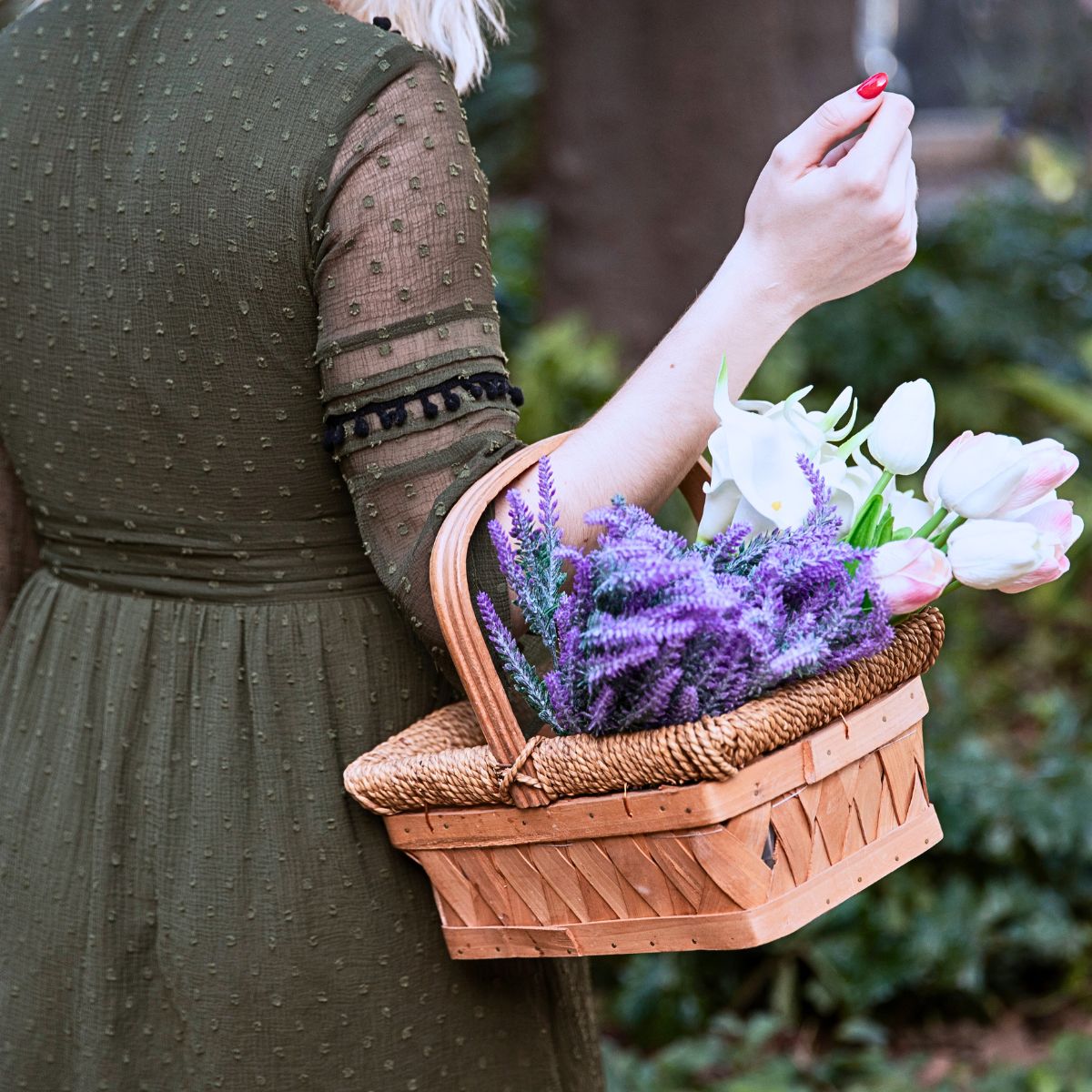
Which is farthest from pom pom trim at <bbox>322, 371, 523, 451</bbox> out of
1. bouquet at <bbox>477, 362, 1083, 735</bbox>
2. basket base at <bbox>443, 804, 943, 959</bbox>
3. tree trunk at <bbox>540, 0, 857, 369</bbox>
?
tree trunk at <bbox>540, 0, 857, 369</bbox>

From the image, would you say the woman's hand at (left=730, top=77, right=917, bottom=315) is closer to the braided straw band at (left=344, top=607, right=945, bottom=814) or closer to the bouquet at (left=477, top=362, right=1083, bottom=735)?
the bouquet at (left=477, top=362, right=1083, bottom=735)

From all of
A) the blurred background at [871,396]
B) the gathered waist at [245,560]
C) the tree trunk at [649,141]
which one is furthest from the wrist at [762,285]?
Result: the tree trunk at [649,141]

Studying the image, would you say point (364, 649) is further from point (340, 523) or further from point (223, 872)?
point (223, 872)

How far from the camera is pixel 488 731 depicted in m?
1.12

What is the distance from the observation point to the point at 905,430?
1.14 m

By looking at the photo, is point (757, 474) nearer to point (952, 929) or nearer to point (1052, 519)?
point (1052, 519)

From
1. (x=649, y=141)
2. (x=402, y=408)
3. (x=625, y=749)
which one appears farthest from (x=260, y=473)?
(x=649, y=141)

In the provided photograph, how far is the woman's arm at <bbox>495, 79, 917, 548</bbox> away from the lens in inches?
44.8

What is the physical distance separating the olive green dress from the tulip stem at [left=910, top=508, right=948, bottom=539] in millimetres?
360

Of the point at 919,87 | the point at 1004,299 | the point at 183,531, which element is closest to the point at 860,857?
the point at 183,531

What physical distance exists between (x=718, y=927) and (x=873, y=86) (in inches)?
27.8

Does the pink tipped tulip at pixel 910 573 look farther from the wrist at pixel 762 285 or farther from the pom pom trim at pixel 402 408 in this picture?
the pom pom trim at pixel 402 408

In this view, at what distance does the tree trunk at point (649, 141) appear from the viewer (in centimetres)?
459

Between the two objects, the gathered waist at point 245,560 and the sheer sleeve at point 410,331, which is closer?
the sheer sleeve at point 410,331
